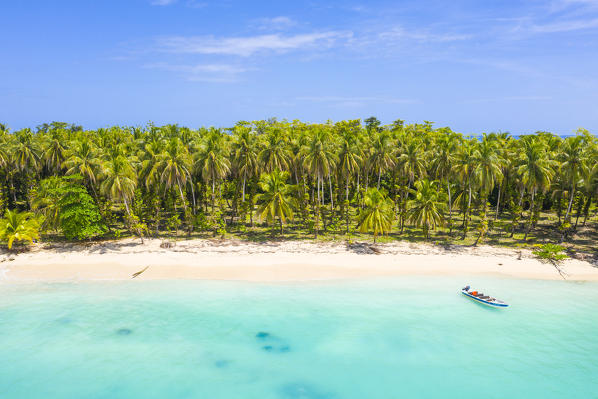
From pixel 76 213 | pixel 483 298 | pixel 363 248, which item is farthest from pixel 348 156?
pixel 76 213

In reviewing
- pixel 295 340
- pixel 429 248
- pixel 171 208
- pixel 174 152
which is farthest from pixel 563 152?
pixel 171 208

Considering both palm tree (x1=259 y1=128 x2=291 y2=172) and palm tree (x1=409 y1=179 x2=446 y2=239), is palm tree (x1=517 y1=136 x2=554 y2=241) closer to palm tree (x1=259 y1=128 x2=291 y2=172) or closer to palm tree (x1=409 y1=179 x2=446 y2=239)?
palm tree (x1=409 y1=179 x2=446 y2=239)

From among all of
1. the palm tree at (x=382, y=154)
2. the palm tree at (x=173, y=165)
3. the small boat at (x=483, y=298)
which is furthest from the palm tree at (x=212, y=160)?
the small boat at (x=483, y=298)

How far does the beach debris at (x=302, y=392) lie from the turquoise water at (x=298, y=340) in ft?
0.31

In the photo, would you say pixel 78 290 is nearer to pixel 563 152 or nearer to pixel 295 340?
pixel 295 340

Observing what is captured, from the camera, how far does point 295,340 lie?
29.7 metres

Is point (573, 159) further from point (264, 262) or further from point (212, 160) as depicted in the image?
point (212, 160)

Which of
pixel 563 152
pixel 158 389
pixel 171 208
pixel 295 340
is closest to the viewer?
pixel 158 389

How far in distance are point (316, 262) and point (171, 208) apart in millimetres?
28090

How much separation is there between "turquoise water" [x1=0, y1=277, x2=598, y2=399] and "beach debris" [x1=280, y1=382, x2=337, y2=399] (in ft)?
0.31

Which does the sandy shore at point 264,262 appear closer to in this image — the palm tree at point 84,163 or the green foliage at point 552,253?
the green foliage at point 552,253

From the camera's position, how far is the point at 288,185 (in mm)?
48969

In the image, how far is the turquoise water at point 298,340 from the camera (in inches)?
975

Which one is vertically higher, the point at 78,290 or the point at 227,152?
the point at 227,152
